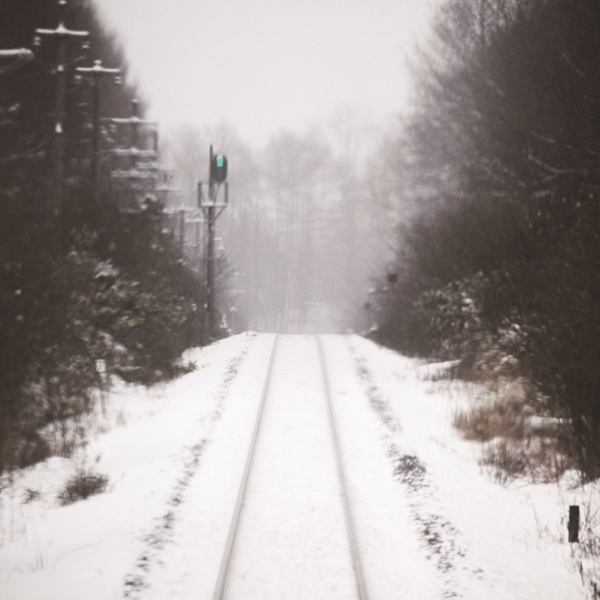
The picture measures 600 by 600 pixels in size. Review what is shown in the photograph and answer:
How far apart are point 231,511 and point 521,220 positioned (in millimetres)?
9046

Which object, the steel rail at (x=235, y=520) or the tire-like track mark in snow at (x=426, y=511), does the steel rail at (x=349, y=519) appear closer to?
the tire-like track mark in snow at (x=426, y=511)

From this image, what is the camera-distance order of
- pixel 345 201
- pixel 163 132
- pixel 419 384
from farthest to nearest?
1. pixel 163 132
2. pixel 345 201
3. pixel 419 384

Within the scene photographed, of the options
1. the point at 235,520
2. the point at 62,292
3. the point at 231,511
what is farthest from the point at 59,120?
the point at 235,520

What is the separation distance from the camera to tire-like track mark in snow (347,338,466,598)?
6246mm

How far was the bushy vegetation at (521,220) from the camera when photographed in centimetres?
874

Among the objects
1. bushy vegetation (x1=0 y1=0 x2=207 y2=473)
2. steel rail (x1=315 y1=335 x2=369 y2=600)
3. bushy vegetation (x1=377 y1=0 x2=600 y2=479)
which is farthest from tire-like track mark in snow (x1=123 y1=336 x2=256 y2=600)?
bushy vegetation (x1=377 y1=0 x2=600 y2=479)

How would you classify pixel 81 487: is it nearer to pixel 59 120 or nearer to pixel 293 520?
pixel 293 520

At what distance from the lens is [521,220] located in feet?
45.6

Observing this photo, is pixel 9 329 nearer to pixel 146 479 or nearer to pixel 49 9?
pixel 146 479

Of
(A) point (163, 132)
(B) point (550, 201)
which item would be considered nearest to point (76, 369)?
(B) point (550, 201)

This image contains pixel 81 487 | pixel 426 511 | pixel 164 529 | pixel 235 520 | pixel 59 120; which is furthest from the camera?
pixel 59 120

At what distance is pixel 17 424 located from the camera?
9.70 m

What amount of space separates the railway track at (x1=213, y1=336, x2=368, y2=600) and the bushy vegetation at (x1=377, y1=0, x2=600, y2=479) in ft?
10.0

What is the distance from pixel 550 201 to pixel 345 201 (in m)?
48.5
